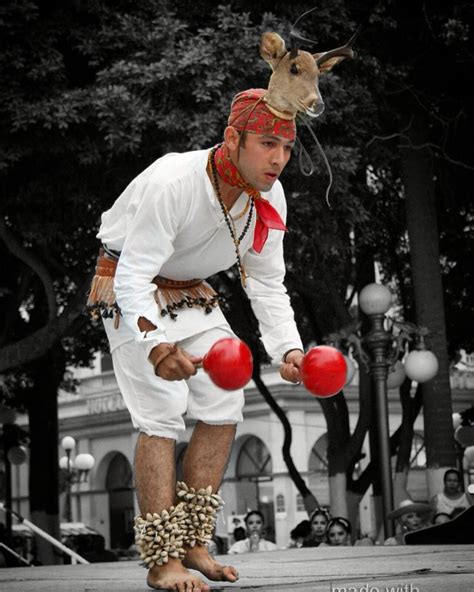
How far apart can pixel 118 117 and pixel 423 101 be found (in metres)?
4.79

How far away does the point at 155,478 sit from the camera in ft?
13.9

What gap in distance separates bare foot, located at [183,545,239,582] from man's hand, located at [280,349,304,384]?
0.76 meters

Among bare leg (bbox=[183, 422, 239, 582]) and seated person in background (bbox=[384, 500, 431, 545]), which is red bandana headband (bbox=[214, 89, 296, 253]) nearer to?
bare leg (bbox=[183, 422, 239, 582])

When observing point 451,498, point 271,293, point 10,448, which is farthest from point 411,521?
point 10,448

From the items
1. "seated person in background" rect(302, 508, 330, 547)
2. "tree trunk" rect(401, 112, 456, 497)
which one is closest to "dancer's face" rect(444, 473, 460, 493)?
"tree trunk" rect(401, 112, 456, 497)

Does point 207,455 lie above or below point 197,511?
above

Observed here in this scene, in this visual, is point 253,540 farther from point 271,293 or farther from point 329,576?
point 329,576

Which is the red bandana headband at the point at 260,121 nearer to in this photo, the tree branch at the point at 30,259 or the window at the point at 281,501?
the tree branch at the point at 30,259

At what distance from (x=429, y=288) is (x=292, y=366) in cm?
905

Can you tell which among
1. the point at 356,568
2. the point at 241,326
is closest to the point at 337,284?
the point at 241,326

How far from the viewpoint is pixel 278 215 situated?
463cm

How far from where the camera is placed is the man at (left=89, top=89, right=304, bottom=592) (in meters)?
4.21

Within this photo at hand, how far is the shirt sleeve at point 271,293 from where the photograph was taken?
4.68 m

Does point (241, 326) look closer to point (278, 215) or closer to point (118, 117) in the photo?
point (118, 117)
